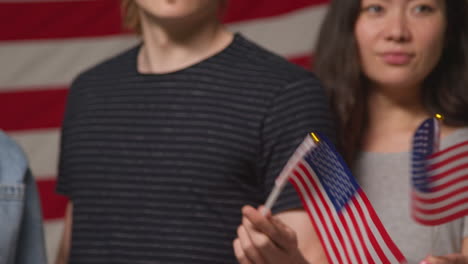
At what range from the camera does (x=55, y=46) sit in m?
2.19

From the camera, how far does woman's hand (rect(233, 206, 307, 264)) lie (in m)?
0.97

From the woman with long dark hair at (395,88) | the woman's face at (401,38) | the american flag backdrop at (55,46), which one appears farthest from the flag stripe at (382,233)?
the american flag backdrop at (55,46)

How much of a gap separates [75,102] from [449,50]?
2.16 feet

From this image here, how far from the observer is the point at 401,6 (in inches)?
55.0

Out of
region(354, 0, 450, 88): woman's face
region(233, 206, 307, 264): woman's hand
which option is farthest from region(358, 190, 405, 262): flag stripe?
region(354, 0, 450, 88): woman's face

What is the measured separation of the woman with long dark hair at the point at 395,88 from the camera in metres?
1.38

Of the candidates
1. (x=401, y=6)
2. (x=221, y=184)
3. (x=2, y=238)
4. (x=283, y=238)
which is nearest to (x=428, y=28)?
(x=401, y=6)

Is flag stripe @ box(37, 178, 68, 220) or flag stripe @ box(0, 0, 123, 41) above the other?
flag stripe @ box(0, 0, 123, 41)

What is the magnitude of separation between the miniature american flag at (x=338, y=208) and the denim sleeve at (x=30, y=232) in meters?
0.31

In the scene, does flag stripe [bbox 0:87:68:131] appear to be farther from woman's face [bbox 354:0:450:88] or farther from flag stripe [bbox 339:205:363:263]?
flag stripe [bbox 339:205:363:263]

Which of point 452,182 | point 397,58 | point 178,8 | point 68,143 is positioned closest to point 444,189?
point 452,182

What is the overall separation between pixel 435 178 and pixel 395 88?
42 cm

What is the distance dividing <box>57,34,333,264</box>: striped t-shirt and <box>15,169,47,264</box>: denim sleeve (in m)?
0.29

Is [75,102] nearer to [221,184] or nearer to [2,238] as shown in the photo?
[221,184]
